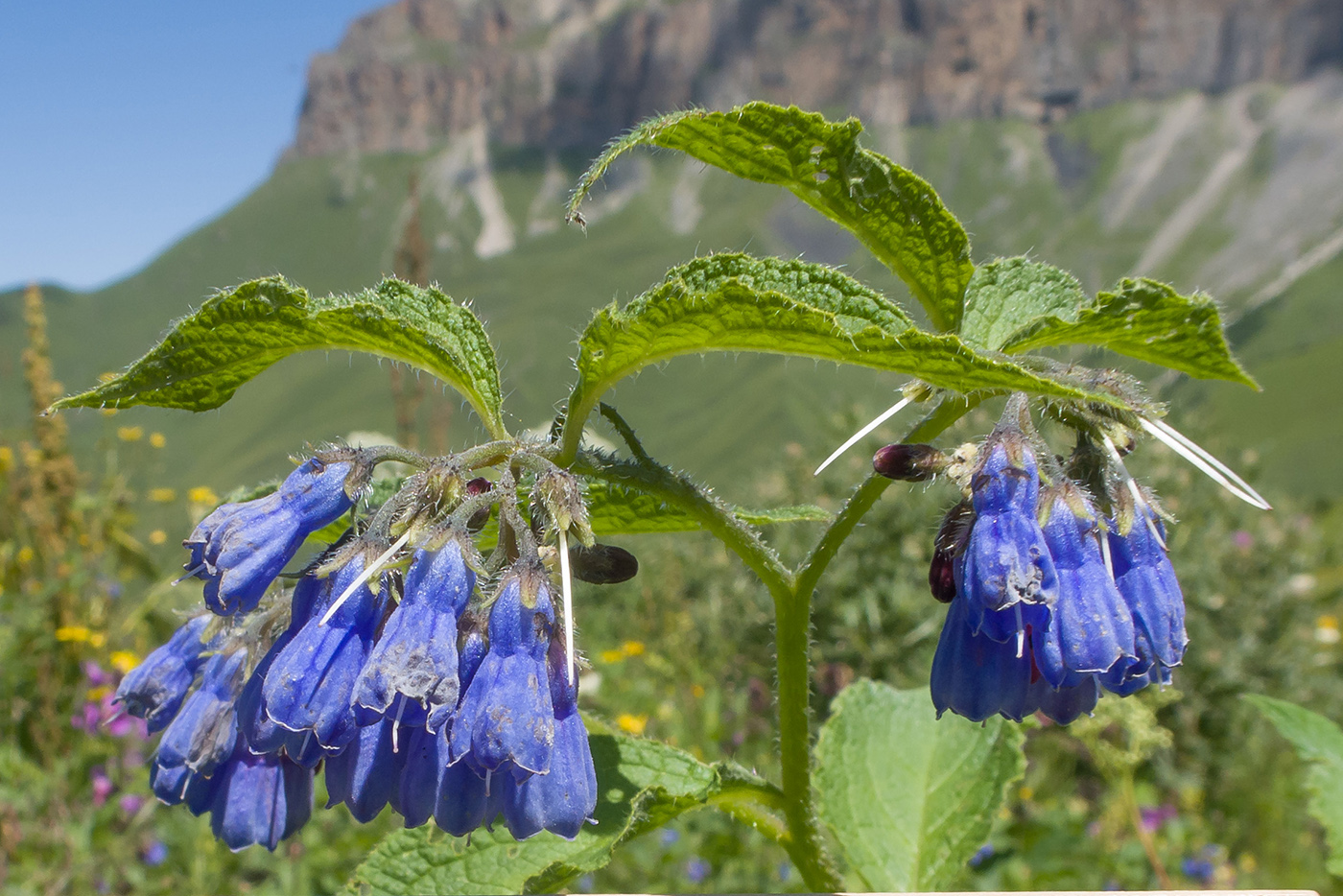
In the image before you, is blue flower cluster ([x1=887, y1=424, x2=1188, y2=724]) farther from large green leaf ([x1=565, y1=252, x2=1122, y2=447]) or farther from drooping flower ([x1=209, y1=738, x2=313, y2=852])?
drooping flower ([x1=209, y1=738, x2=313, y2=852])

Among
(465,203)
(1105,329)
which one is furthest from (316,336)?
(465,203)

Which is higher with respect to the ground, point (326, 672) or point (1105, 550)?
point (1105, 550)

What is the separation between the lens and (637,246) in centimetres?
14075

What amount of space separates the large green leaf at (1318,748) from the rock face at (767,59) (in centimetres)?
12152

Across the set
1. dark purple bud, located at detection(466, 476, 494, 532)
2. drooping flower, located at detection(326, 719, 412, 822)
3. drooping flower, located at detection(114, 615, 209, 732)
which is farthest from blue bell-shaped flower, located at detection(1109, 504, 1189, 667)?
drooping flower, located at detection(114, 615, 209, 732)

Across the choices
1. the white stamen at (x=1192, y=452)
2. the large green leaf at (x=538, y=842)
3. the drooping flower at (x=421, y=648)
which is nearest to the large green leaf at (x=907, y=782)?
the large green leaf at (x=538, y=842)

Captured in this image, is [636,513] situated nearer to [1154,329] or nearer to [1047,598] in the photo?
[1047,598]

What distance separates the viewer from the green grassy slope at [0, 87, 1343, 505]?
316 ft

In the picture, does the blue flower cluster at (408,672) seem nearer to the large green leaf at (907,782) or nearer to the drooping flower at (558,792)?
the drooping flower at (558,792)

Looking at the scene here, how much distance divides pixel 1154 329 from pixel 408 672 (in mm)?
1024

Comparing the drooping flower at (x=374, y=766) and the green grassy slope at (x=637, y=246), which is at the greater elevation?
the green grassy slope at (x=637, y=246)

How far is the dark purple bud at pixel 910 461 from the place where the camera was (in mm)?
1393

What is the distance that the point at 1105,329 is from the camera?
4.42 feet

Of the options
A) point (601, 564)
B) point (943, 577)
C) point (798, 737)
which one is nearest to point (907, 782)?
point (798, 737)
